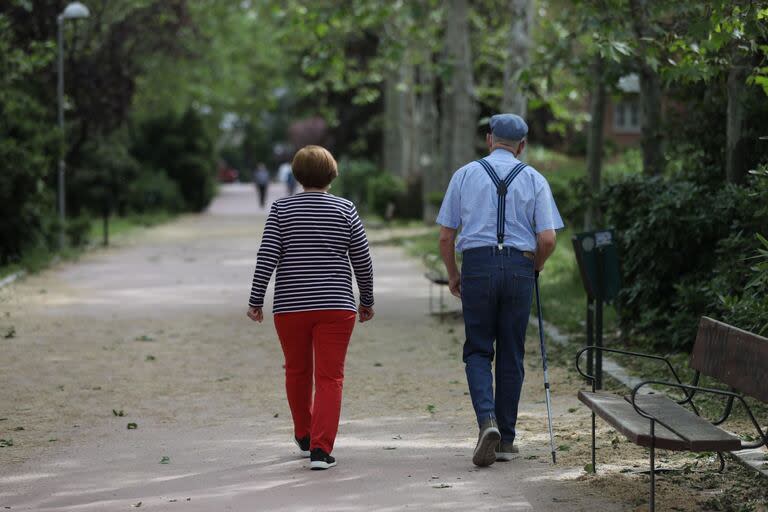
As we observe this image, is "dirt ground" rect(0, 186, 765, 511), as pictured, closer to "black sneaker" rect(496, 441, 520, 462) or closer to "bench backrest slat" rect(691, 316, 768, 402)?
"black sneaker" rect(496, 441, 520, 462)

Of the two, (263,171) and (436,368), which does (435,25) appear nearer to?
(263,171)

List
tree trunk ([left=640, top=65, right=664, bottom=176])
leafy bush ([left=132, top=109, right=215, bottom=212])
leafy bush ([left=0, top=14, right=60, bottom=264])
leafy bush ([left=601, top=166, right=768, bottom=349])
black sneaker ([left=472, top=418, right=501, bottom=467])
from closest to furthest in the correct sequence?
black sneaker ([left=472, top=418, right=501, bottom=467]), leafy bush ([left=601, top=166, right=768, bottom=349]), tree trunk ([left=640, top=65, right=664, bottom=176]), leafy bush ([left=0, top=14, right=60, bottom=264]), leafy bush ([left=132, top=109, right=215, bottom=212])

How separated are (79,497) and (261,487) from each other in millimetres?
879

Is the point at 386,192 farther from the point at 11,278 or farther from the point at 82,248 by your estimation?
the point at 11,278

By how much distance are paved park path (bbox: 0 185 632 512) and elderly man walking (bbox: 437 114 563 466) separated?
37 centimetres

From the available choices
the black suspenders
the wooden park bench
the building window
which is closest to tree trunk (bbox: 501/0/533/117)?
the black suspenders

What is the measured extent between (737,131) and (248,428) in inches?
197

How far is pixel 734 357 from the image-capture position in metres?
6.56

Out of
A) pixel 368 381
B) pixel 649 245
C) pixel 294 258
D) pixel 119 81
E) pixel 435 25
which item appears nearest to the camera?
pixel 294 258

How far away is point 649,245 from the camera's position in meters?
11.5

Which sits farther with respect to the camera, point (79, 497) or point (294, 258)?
point (294, 258)

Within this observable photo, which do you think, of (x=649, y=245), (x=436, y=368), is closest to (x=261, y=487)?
(x=436, y=368)

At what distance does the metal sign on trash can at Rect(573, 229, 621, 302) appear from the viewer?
31.7 feet

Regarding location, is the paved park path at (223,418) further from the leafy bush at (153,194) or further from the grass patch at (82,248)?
the leafy bush at (153,194)
